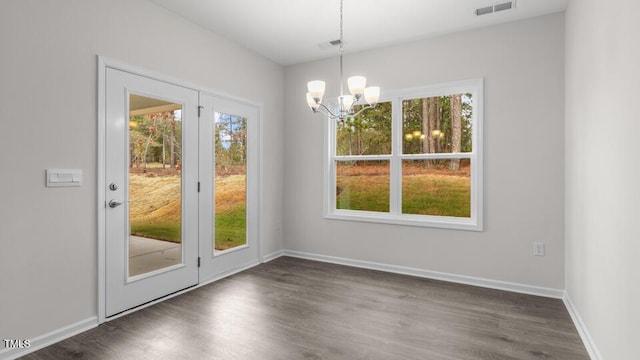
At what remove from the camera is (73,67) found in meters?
2.49

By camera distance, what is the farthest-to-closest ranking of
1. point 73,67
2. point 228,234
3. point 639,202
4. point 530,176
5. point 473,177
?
point 228,234 < point 473,177 < point 530,176 < point 73,67 < point 639,202

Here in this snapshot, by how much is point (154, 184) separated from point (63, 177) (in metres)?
0.77

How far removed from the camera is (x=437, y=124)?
3.93m

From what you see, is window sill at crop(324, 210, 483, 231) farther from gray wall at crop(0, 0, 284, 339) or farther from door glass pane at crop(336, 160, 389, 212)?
gray wall at crop(0, 0, 284, 339)

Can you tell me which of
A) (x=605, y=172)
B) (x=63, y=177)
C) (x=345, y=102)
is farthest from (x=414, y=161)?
(x=63, y=177)

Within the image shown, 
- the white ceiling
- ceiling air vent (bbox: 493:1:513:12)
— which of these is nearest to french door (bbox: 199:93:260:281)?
the white ceiling

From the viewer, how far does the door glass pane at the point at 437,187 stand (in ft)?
12.5

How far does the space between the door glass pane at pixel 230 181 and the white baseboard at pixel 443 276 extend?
3.59 ft

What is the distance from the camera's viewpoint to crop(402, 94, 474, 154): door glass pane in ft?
12.4

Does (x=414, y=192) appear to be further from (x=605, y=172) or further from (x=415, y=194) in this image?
(x=605, y=172)

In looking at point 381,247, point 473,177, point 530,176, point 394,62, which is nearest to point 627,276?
point 530,176

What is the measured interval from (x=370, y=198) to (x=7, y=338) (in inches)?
141

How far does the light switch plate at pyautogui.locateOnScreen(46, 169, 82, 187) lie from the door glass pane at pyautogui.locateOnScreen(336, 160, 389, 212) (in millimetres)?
2951

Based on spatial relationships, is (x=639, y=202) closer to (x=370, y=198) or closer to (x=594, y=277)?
(x=594, y=277)
